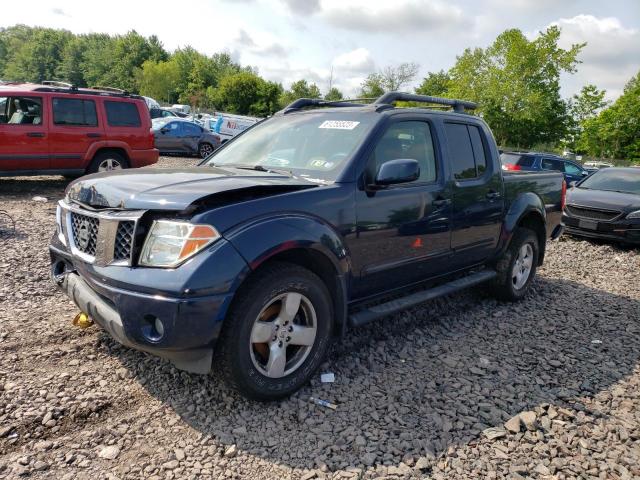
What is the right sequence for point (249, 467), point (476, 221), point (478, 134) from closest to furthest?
point (249, 467), point (476, 221), point (478, 134)

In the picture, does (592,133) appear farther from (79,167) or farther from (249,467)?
(249,467)

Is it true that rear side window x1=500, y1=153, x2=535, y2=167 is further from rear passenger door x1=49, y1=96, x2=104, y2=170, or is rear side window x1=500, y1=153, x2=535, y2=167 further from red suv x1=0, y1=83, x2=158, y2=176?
rear passenger door x1=49, y1=96, x2=104, y2=170

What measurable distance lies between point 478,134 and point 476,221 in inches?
35.7

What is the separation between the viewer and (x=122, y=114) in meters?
10.4


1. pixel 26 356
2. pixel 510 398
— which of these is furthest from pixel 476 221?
pixel 26 356

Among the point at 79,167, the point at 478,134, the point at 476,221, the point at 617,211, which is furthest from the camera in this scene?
the point at 79,167

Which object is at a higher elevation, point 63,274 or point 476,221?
point 476,221

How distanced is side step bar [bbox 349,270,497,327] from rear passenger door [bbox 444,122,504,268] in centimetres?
16

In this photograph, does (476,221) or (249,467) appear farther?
(476,221)

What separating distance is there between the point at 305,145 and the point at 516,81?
3659 centimetres

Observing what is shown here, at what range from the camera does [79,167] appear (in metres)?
9.90

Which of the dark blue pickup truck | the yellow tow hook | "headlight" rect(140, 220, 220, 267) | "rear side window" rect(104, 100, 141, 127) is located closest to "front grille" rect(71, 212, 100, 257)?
the dark blue pickup truck

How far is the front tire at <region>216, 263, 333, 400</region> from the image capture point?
8.93 ft

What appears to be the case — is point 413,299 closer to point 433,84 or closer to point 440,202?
point 440,202
